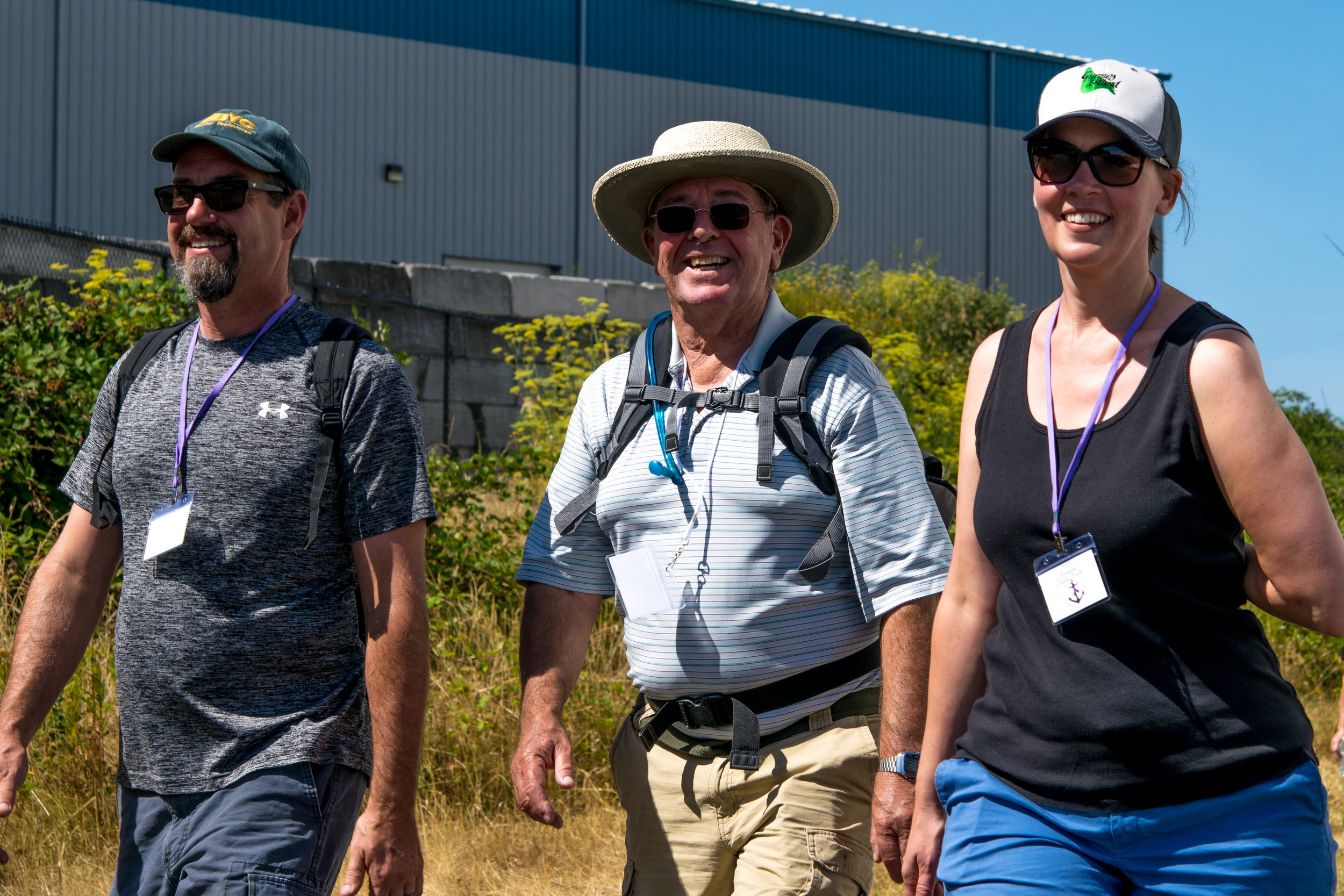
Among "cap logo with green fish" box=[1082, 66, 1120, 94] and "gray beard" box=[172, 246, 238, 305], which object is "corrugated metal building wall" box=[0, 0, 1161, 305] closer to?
"gray beard" box=[172, 246, 238, 305]

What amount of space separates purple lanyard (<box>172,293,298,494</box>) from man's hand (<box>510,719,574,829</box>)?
2.99 ft

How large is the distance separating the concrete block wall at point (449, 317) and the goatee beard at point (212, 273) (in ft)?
27.0

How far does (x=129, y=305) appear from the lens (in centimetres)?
613

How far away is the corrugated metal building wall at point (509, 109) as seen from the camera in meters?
18.3

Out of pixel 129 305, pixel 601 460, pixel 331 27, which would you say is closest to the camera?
pixel 601 460

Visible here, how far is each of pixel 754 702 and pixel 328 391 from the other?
109cm

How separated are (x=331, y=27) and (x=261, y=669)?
19599mm

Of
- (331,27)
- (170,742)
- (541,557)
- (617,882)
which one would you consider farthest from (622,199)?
(331,27)

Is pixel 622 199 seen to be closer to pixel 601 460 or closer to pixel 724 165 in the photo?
Answer: pixel 724 165

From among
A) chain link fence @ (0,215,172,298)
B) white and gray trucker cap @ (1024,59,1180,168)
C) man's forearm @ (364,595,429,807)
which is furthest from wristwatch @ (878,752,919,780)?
chain link fence @ (0,215,172,298)

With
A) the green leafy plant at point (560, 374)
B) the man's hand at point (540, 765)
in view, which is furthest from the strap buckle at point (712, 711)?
the green leafy plant at point (560, 374)

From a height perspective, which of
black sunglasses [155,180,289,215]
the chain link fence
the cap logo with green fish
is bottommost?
black sunglasses [155,180,289,215]

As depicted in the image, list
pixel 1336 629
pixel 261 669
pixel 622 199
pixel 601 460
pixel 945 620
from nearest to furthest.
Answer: pixel 1336 629 → pixel 945 620 → pixel 261 669 → pixel 601 460 → pixel 622 199

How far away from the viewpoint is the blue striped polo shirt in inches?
101
